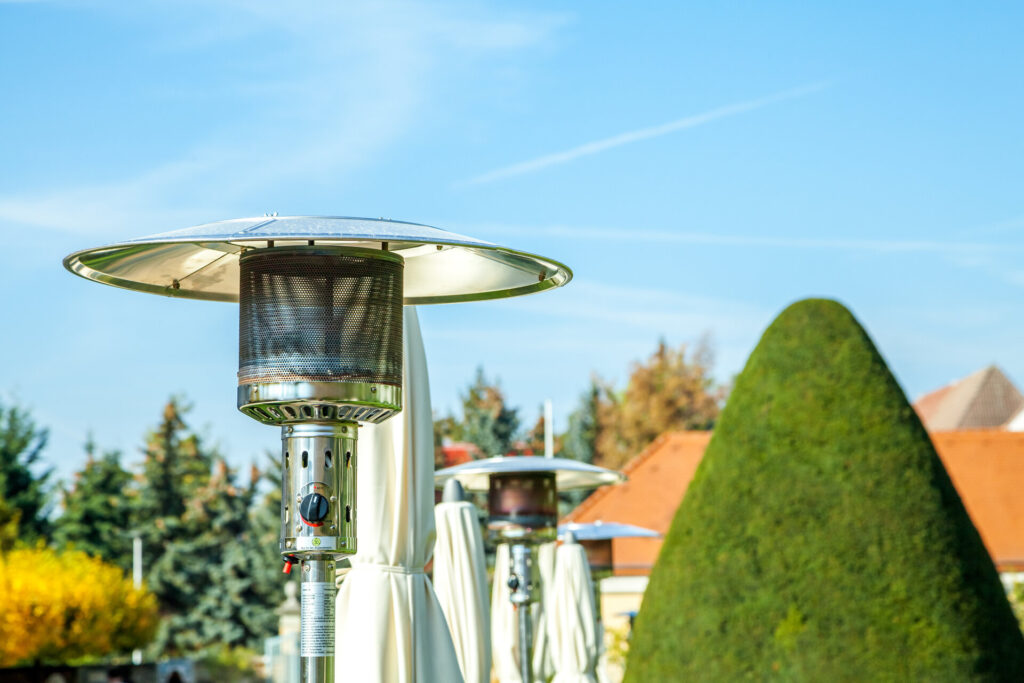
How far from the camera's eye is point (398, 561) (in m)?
6.31

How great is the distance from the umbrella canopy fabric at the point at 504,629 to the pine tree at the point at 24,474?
31617 millimetres

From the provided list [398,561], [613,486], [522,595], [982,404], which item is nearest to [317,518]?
[398,561]

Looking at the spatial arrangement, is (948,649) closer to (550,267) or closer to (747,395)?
(747,395)

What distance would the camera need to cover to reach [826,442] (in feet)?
24.8

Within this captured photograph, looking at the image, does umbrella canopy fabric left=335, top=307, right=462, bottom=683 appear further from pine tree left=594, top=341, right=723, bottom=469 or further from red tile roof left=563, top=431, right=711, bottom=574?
pine tree left=594, top=341, right=723, bottom=469

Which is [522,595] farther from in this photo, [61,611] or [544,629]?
[61,611]

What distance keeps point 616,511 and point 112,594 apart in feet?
41.2

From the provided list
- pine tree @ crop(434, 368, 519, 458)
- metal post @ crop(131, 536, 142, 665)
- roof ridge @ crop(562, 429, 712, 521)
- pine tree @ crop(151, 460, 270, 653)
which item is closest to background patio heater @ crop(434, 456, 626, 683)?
roof ridge @ crop(562, 429, 712, 521)

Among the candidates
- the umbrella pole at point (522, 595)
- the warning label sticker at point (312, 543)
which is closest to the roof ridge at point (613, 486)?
the umbrella pole at point (522, 595)

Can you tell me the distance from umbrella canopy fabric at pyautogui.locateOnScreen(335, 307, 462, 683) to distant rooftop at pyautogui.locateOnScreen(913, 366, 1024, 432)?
51225mm

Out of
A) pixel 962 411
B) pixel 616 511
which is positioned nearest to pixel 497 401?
pixel 616 511

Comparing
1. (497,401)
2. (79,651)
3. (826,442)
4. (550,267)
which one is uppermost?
(497,401)

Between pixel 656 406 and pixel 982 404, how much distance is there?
592 inches

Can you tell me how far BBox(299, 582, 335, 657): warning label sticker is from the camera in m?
4.76
